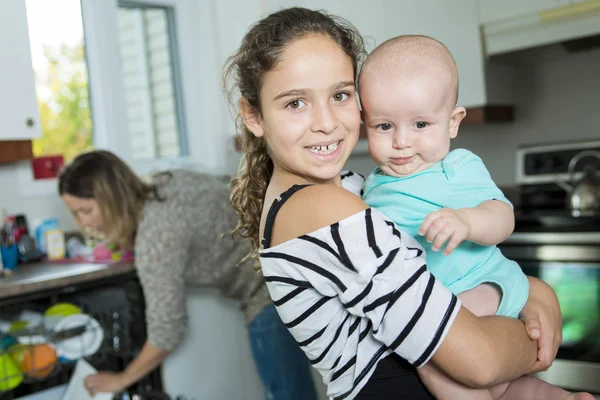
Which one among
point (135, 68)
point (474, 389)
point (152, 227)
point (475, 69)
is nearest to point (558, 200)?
point (475, 69)

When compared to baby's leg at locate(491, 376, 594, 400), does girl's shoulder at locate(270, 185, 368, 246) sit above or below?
above

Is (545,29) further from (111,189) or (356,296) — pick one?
(356,296)

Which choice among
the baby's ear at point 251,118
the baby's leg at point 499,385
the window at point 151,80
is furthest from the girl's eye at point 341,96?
the window at point 151,80

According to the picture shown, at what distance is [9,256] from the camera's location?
89.4 inches

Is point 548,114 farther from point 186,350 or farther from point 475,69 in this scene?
point 186,350

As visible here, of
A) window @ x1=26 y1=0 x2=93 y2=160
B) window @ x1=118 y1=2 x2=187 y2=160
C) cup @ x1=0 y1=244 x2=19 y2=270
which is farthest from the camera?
window @ x1=118 y1=2 x2=187 y2=160

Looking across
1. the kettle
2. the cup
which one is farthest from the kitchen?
the kettle

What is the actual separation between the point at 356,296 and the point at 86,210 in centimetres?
157

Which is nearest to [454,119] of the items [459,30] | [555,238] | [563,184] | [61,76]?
[555,238]

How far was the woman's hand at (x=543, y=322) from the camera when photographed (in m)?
0.92

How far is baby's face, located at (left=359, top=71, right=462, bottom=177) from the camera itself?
954mm

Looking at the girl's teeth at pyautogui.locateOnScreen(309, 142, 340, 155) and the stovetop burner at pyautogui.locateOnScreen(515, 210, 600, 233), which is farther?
the stovetop burner at pyautogui.locateOnScreen(515, 210, 600, 233)

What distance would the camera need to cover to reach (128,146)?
2979 millimetres

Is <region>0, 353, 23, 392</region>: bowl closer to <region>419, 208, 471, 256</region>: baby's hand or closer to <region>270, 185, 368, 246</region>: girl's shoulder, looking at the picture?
<region>270, 185, 368, 246</region>: girl's shoulder
